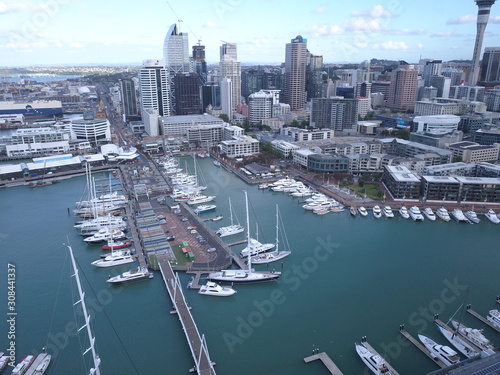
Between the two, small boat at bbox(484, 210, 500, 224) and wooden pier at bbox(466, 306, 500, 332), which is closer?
wooden pier at bbox(466, 306, 500, 332)

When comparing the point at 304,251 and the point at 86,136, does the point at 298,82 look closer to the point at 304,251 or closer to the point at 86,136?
the point at 86,136

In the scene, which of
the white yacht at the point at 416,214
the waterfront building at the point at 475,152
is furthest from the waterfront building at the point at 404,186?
the waterfront building at the point at 475,152

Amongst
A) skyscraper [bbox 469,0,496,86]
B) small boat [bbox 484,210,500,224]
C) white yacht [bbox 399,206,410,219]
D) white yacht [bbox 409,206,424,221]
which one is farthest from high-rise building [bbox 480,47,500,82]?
white yacht [bbox 399,206,410,219]

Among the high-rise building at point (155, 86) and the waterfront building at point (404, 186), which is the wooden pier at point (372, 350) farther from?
the high-rise building at point (155, 86)

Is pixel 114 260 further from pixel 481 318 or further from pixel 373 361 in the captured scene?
pixel 481 318

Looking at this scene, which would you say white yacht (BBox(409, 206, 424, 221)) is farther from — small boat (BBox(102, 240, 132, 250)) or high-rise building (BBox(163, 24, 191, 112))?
high-rise building (BBox(163, 24, 191, 112))

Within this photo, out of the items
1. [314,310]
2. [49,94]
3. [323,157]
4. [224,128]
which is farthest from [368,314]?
[49,94]

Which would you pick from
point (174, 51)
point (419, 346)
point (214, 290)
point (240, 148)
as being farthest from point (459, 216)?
point (174, 51)
